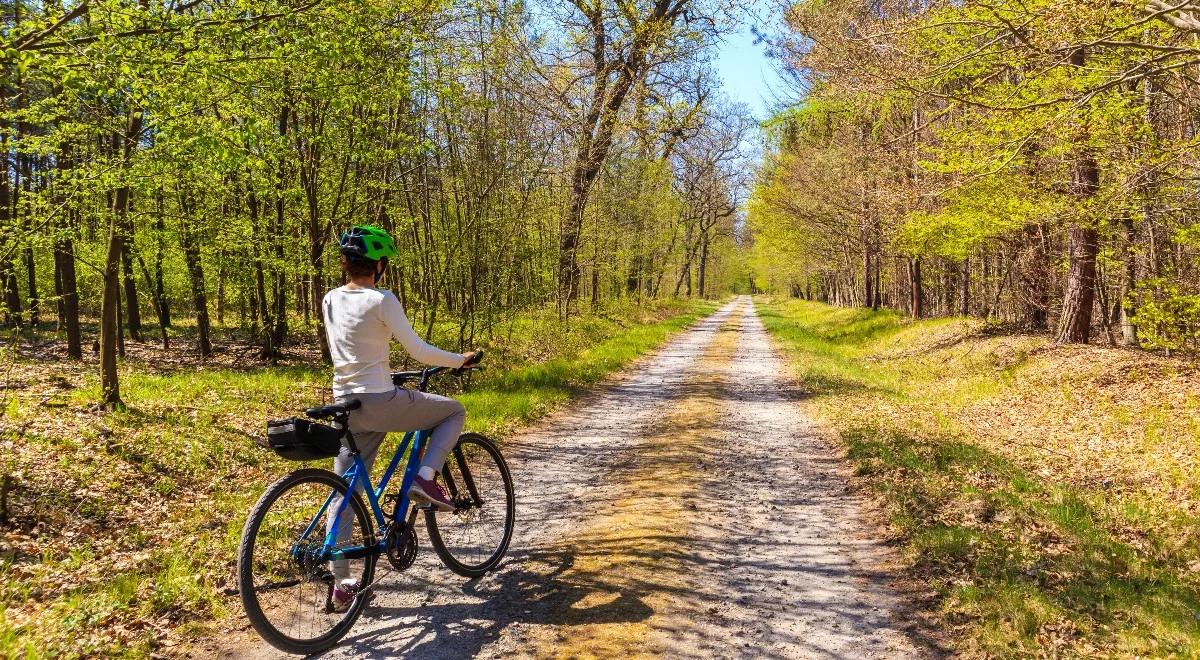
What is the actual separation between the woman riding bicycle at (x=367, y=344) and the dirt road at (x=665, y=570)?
876 millimetres

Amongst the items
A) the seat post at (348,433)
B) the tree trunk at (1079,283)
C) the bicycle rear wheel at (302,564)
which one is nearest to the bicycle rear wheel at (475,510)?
the bicycle rear wheel at (302,564)

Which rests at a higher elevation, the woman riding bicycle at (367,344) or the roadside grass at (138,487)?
the woman riding bicycle at (367,344)

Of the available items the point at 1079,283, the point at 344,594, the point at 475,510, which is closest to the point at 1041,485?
the point at 475,510

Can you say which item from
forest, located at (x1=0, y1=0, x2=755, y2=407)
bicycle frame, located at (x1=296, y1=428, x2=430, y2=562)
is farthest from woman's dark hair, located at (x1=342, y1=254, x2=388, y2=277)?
forest, located at (x1=0, y1=0, x2=755, y2=407)

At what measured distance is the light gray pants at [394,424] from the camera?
3918 millimetres

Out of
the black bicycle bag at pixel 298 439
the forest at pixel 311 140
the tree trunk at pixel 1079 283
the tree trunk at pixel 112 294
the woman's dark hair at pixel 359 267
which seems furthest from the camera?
the tree trunk at pixel 1079 283

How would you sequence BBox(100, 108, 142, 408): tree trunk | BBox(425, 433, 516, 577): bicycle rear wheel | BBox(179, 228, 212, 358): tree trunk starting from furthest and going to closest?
1. BBox(179, 228, 212, 358): tree trunk
2. BBox(100, 108, 142, 408): tree trunk
3. BBox(425, 433, 516, 577): bicycle rear wheel

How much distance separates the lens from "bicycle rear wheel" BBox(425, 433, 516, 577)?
4.82 m

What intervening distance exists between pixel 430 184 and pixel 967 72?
10442 mm

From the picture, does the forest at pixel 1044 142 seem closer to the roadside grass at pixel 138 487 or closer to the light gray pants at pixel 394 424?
the light gray pants at pixel 394 424

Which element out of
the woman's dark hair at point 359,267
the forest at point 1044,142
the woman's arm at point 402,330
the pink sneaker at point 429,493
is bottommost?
the pink sneaker at point 429,493

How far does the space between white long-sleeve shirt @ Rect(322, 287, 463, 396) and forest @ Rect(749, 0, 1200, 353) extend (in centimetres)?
679

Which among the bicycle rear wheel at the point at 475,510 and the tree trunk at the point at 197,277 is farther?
the tree trunk at the point at 197,277

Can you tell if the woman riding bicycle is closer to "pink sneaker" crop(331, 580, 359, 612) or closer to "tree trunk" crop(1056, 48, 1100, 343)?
"pink sneaker" crop(331, 580, 359, 612)
